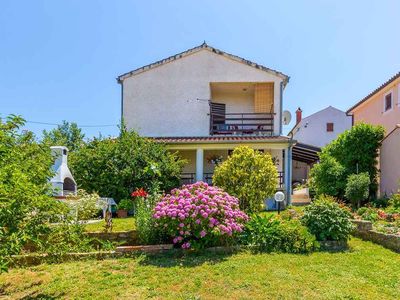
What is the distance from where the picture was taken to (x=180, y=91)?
19.9 metres

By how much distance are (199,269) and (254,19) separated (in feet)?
34.9

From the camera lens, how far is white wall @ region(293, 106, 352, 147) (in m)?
36.8

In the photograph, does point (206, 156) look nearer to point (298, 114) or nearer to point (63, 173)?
point (63, 173)

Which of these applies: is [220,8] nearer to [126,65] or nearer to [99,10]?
[99,10]

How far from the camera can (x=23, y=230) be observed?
5.25 meters

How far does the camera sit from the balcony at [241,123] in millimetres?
19797

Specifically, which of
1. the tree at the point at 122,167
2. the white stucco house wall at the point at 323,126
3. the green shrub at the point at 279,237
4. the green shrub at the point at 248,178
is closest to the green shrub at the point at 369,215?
the green shrub at the point at 248,178

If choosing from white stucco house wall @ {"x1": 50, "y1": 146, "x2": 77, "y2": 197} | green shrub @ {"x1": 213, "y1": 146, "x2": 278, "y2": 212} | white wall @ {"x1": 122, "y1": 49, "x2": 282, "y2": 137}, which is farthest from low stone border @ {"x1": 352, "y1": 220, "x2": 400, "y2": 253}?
white stucco house wall @ {"x1": 50, "y1": 146, "x2": 77, "y2": 197}

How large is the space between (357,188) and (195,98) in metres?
10.2

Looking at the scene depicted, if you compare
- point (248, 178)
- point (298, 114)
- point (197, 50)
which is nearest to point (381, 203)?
point (248, 178)

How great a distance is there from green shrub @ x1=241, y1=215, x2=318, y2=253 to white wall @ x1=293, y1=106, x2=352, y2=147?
3016cm

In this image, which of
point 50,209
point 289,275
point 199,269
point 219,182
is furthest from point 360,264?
point 50,209

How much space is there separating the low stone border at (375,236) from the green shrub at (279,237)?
80.0 inches

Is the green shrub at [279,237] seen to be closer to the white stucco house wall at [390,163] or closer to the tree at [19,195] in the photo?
the tree at [19,195]
